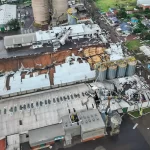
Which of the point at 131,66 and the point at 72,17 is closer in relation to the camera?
the point at 131,66

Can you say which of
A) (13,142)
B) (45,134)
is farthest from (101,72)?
(13,142)

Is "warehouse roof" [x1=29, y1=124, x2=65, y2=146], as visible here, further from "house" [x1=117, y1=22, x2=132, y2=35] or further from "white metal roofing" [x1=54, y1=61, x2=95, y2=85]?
"house" [x1=117, y1=22, x2=132, y2=35]

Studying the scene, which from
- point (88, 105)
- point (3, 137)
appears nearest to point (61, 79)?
point (88, 105)

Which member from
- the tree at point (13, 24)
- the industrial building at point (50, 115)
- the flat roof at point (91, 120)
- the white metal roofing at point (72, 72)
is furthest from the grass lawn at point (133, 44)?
the tree at point (13, 24)

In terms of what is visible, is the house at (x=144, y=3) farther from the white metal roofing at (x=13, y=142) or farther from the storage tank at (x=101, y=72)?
the white metal roofing at (x=13, y=142)

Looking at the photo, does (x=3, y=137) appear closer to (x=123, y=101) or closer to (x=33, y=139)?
(x=33, y=139)

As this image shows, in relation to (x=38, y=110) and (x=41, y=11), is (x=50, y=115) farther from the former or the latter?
(x=41, y=11)

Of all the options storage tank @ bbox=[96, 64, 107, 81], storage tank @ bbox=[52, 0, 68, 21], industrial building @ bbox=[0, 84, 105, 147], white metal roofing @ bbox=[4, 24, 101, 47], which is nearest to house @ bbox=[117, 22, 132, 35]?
white metal roofing @ bbox=[4, 24, 101, 47]
